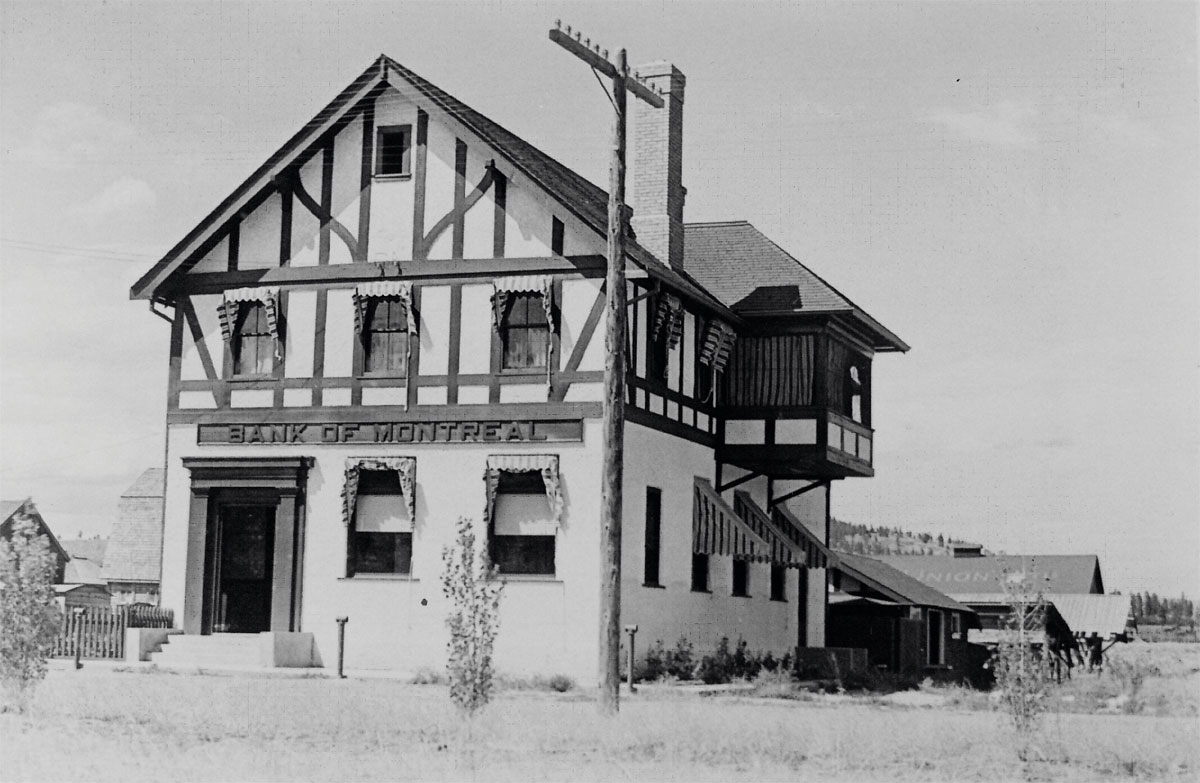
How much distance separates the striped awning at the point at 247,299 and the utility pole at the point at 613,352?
9.20 meters

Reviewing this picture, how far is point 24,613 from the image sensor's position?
66.0 ft

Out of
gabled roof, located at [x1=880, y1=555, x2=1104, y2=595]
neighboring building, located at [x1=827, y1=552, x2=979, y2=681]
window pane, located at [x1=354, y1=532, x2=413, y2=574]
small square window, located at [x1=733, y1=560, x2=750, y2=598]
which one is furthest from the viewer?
gabled roof, located at [x1=880, y1=555, x2=1104, y2=595]

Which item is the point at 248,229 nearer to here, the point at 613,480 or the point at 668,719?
the point at 613,480

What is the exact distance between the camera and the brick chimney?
32.2m

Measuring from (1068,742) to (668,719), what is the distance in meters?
4.69

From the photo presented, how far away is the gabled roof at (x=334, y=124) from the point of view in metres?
29.0

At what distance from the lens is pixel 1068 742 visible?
750 inches

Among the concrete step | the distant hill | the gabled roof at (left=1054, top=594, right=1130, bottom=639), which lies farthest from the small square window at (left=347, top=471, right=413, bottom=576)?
the distant hill

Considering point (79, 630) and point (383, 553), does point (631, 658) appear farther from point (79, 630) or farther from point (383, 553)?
point (79, 630)

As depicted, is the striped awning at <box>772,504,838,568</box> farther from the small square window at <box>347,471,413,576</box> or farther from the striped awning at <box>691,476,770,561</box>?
the small square window at <box>347,471,413,576</box>

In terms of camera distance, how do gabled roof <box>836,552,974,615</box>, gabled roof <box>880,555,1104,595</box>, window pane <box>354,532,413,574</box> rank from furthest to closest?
gabled roof <box>880,555,1104,595</box>
gabled roof <box>836,552,974,615</box>
window pane <box>354,532,413,574</box>

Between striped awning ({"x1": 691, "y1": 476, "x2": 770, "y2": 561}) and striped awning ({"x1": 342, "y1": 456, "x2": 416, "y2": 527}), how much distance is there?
5579 millimetres

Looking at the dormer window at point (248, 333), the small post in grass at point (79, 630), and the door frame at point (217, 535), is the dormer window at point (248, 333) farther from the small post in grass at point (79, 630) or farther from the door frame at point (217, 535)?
the small post in grass at point (79, 630)

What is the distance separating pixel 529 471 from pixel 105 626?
8.33 metres
